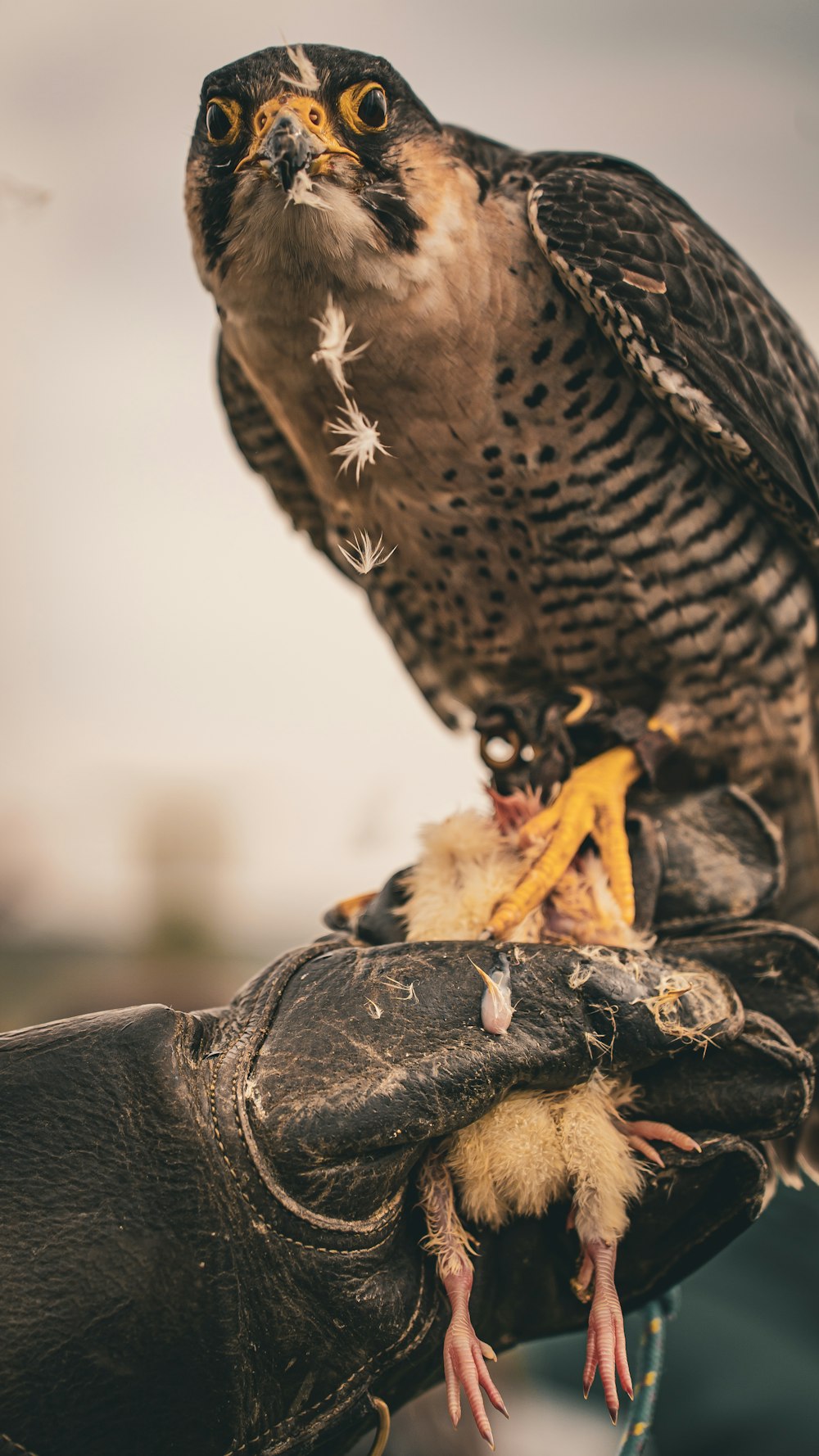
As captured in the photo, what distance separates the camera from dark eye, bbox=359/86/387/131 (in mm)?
1321

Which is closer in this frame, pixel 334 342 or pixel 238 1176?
pixel 238 1176

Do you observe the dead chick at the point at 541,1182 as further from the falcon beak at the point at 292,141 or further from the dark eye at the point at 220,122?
the dark eye at the point at 220,122

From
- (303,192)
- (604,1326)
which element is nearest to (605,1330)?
(604,1326)

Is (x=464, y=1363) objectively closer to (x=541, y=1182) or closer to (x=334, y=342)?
(x=541, y=1182)

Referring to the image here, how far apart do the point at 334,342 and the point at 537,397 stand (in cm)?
35

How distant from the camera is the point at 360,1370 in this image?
37.7 inches

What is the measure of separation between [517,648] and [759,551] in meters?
0.45

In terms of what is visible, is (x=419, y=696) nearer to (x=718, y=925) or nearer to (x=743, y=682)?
(x=743, y=682)

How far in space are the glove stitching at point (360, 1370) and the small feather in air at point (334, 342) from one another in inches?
42.4

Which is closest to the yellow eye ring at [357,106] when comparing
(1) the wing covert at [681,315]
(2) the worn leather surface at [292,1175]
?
(1) the wing covert at [681,315]

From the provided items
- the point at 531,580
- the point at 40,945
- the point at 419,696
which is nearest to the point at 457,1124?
the point at 531,580

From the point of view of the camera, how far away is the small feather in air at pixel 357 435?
138 cm

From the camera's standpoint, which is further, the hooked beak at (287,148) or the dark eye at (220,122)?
the dark eye at (220,122)

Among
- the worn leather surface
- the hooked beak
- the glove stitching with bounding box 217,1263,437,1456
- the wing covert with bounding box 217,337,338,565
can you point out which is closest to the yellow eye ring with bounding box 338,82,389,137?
the hooked beak
